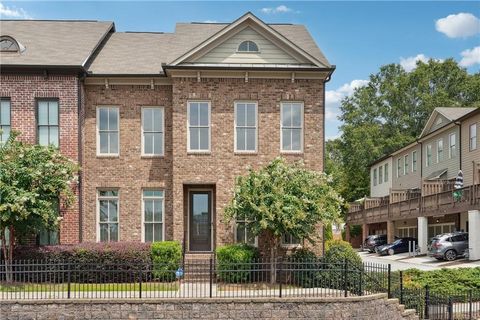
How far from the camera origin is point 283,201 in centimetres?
1922

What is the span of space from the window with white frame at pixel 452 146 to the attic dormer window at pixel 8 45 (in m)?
28.2

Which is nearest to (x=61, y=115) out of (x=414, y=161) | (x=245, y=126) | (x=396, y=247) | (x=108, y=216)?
(x=108, y=216)

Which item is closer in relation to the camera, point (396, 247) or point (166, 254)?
point (166, 254)

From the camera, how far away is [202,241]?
2278 centimetres

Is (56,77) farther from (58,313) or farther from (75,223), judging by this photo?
(58,313)

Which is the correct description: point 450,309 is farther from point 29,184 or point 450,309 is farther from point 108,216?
point 29,184

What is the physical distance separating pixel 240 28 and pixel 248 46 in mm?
712

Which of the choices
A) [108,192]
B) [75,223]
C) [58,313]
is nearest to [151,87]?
[108,192]

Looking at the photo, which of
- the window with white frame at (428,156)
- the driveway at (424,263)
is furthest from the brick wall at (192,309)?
the window with white frame at (428,156)

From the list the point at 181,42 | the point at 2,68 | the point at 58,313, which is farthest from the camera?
the point at 181,42

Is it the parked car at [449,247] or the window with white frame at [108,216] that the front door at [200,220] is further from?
the parked car at [449,247]

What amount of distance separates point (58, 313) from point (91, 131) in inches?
341

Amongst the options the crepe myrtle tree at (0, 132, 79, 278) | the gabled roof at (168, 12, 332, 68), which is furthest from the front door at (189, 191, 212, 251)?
the gabled roof at (168, 12, 332, 68)

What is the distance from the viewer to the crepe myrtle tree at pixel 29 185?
60.4 feet
